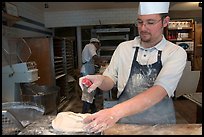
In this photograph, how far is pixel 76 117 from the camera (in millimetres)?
1459

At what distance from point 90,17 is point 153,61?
18.7ft

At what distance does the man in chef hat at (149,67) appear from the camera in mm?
1480

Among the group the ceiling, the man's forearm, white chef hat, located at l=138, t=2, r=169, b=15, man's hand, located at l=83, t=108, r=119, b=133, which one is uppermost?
the ceiling

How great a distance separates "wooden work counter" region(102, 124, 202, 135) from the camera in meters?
1.34

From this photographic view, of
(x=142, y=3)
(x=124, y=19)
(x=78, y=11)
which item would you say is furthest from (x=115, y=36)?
(x=142, y=3)

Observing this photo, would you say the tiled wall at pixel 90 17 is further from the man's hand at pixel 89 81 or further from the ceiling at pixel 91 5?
the man's hand at pixel 89 81

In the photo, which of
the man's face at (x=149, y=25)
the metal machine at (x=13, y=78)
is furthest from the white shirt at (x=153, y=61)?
the metal machine at (x=13, y=78)

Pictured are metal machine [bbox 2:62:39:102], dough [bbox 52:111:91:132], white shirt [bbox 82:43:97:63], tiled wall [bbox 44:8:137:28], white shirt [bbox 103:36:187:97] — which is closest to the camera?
dough [bbox 52:111:91:132]

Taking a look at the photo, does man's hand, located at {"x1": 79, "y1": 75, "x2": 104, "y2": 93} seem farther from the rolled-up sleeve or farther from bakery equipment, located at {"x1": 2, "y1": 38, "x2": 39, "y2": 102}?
bakery equipment, located at {"x1": 2, "y1": 38, "x2": 39, "y2": 102}

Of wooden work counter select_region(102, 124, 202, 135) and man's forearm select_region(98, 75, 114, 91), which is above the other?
man's forearm select_region(98, 75, 114, 91)

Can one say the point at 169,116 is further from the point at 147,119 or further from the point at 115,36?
the point at 115,36

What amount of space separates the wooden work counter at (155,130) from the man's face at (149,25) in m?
0.60

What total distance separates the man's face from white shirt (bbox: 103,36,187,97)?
12cm

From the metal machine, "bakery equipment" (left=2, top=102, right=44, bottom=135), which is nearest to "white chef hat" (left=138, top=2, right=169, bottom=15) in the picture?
"bakery equipment" (left=2, top=102, right=44, bottom=135)
